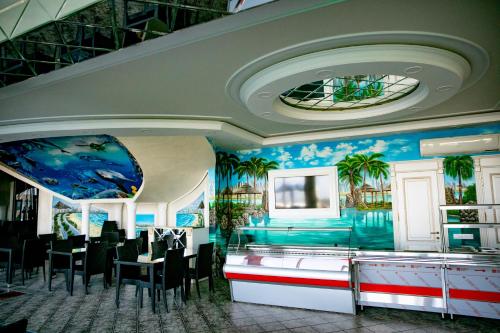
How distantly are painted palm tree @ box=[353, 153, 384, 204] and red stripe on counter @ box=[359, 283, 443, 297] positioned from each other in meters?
2.67

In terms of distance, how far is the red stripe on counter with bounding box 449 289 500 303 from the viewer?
4416mm

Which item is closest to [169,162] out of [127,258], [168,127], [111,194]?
[168,127]

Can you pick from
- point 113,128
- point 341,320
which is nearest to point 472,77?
point 341,320

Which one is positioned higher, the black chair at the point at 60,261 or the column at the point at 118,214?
the column at the point at 118,214

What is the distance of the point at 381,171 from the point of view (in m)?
7.32

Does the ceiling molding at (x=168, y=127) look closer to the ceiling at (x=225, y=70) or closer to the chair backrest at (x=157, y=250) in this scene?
the ceiling at (x=225, y=70)

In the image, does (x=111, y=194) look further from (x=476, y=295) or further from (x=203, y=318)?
(x=476, y=295)

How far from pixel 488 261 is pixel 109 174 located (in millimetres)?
8308

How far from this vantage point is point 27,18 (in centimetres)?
294

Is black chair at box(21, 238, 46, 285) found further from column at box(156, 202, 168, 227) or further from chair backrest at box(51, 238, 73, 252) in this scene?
column at box(156, 202, 168, 227)

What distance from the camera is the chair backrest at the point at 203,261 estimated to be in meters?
5.91

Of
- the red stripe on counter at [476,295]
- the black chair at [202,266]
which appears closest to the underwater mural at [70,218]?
the black chair at [202,266]

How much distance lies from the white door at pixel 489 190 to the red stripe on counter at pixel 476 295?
2.39 meters

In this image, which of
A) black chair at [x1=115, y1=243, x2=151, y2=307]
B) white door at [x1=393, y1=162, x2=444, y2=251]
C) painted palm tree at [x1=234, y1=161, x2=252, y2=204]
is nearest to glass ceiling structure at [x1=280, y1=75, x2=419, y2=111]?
white door at [x1=393, y1=162, x2=444, y2=251]
